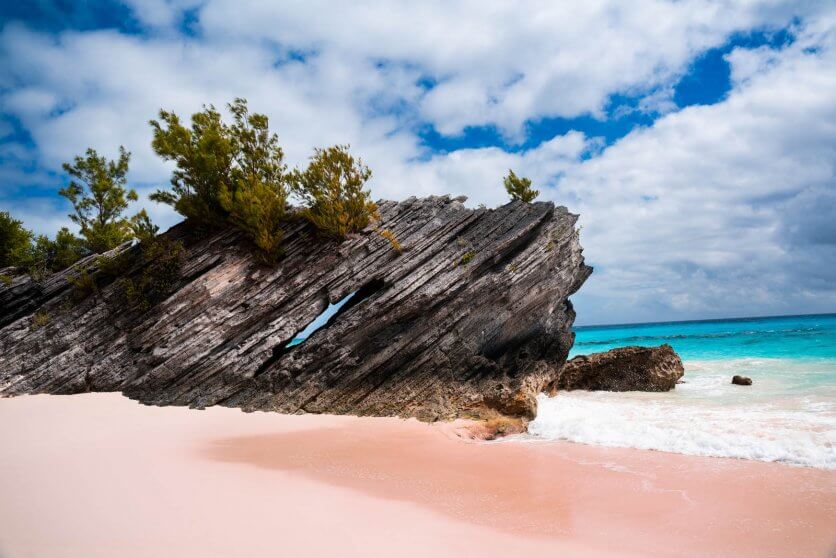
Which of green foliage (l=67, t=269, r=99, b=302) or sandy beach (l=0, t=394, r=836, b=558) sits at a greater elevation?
green foliage (l=67, t=269, r=99, b=302)

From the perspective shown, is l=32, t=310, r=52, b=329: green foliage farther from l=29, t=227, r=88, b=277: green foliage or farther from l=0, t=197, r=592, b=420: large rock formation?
l=29, t=227, r=88, b=277: green foliage

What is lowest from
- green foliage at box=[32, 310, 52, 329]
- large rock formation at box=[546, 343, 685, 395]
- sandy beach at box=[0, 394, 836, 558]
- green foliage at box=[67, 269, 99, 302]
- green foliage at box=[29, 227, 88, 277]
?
sandy beach at box=[0, 394, 836, 558]

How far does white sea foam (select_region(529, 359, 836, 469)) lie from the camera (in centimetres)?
937

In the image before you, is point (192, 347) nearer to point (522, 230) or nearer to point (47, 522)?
point (47, 522)

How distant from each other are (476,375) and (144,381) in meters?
11.7

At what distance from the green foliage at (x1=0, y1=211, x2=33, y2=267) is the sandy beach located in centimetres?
1649

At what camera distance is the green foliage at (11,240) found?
21945 mm

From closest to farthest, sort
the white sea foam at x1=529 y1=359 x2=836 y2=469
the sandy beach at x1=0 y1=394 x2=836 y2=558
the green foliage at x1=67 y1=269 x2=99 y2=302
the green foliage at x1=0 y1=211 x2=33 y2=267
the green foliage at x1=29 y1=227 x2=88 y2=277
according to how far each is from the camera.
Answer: the sandy beach at x1=0 y1=394 x2=836 y2=558, the white sea foam at x1=529 y1=359 x2=836 y2=469, the green foliage at x1=67 y1=269 x2=99 y2=302, the green foliage at x1=29 y1=227 x2=88 y2=277, the green foliage at x1=0 y1=211 x2=33 y2=267

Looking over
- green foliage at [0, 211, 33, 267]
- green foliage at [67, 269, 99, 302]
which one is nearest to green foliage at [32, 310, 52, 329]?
green foliage at [67, 269, 99, 302]

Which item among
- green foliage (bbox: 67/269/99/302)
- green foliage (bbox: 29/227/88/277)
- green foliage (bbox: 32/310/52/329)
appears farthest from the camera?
green foliage (bbox: 29/227/88/277)

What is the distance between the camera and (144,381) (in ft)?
47.3

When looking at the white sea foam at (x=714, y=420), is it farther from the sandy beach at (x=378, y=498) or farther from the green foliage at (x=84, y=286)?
the green foliage at (x=84, y=286)

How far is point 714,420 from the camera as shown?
12477 mm

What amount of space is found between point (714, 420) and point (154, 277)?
799 inches
